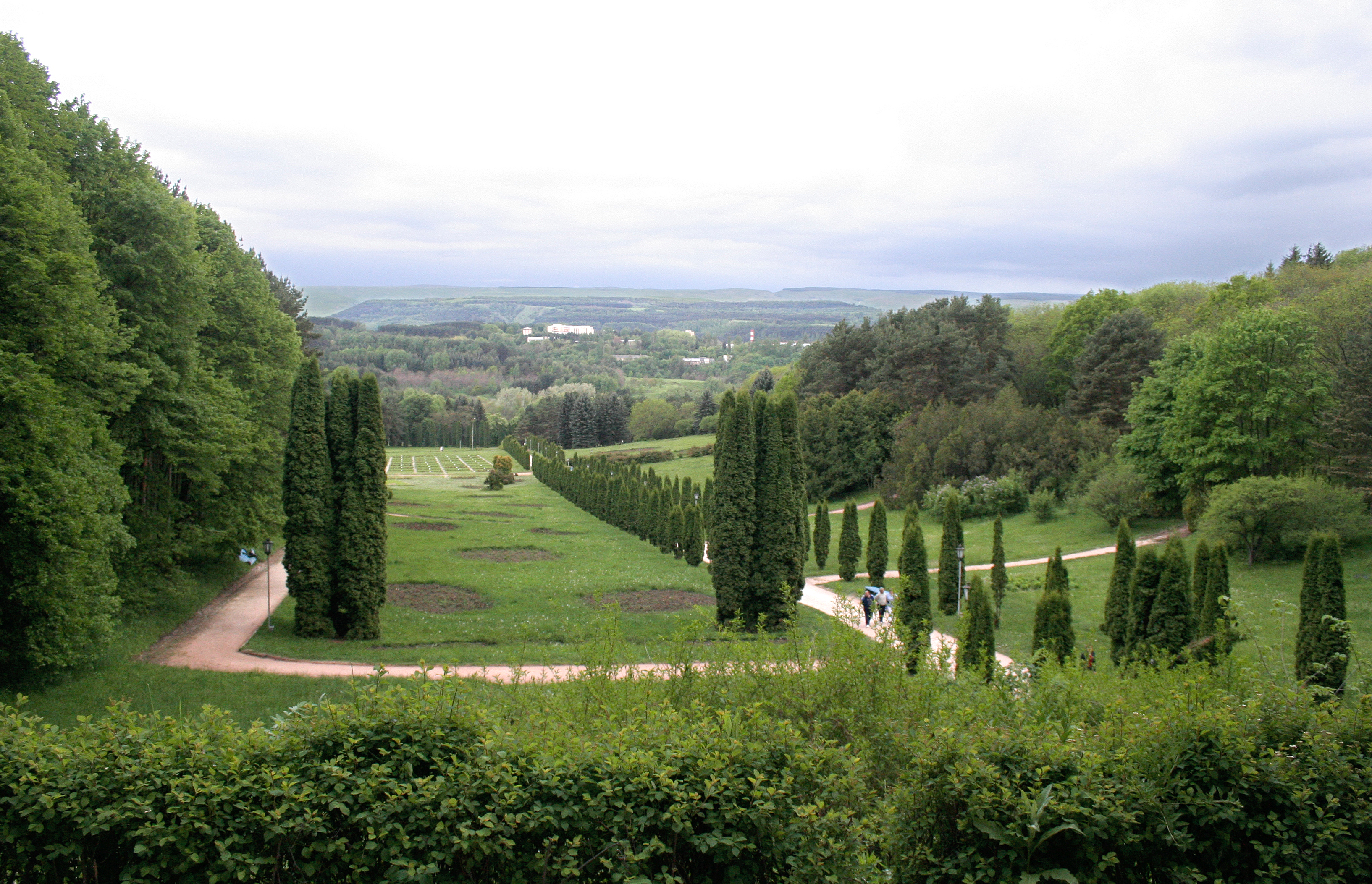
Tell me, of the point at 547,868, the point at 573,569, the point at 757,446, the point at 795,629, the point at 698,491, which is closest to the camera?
the point at 547,868

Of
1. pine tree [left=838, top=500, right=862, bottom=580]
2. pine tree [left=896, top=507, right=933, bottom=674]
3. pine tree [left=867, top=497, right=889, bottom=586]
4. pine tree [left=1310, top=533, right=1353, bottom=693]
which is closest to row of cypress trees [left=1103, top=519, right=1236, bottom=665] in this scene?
pine tree [left=1310, top=533, right=1353, bottom=693]

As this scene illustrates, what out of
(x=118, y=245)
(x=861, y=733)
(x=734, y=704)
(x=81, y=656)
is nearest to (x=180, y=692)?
(x=81, y=656)

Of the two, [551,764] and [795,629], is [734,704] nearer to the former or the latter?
[795,629]

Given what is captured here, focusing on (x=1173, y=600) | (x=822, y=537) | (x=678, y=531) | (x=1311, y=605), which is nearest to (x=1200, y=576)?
(x=1173, y=600)

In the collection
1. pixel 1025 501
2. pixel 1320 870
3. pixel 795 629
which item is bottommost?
pixel 1025 501

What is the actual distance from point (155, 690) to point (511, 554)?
676 inches

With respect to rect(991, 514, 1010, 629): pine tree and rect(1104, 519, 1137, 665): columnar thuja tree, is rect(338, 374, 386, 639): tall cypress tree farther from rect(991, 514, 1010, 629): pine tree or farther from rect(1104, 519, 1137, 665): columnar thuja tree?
rect(1104, 519, 1137, 665): columnar thuja tree

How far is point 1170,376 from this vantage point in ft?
117

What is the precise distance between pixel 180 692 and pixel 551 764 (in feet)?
40.1

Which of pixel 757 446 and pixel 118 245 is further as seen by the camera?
pixel 757 446

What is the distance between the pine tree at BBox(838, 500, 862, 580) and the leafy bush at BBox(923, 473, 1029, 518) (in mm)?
13969

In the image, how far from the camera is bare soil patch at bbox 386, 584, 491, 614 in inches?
854

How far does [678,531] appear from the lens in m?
33.2

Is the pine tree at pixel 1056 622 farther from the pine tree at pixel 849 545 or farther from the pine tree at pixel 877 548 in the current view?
the pine tree at pixel 849 545
